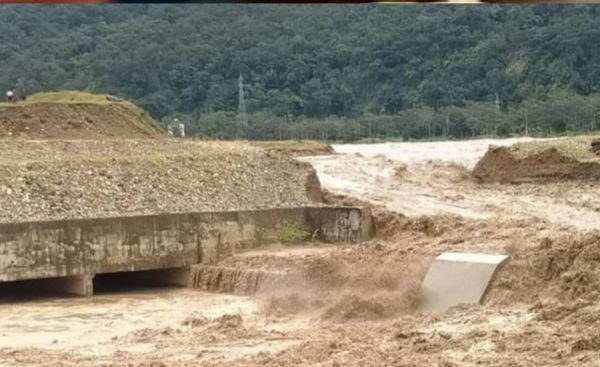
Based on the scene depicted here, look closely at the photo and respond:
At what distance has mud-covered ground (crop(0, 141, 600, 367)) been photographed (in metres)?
13.4

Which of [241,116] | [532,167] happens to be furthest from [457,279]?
[241,116]

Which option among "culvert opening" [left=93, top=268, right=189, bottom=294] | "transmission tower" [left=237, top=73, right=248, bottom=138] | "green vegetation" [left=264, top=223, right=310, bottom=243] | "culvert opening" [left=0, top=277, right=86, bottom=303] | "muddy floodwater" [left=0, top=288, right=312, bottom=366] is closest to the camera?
"muddy floodwater" [left=0, top=288, right=312, bottom=366]

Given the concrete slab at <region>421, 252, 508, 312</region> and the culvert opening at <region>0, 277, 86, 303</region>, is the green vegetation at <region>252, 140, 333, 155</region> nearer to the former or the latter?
the culvert opening at <region>0, 277, 86, 303</region>

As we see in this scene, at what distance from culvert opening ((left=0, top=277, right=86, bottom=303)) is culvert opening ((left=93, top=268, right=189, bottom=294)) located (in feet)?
2.76

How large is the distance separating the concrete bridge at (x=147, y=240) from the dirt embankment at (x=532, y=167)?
778cm

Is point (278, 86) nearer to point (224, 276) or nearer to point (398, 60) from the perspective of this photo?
point (398, 60)

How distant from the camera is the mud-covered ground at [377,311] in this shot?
44.0 ft

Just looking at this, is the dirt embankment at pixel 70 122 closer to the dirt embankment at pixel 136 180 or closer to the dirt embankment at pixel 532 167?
the dirt embankment at pixel 136 180

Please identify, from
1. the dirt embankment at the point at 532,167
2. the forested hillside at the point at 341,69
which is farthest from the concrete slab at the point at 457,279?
the forested hillside at the point at 341,69

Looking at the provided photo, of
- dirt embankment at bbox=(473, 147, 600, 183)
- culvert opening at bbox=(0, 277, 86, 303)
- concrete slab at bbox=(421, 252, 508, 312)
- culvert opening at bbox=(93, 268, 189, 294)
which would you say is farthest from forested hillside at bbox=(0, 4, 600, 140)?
concrete slab at bbox=(421, 252, 508, 312)

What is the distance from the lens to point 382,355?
13.5 meters

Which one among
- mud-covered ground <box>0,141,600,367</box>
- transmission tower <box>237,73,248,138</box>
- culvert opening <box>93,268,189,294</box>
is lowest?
culvert opening <box>93,268,189,294</box>

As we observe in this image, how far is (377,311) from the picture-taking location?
17109 millimetres

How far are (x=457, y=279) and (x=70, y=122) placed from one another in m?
18.0
